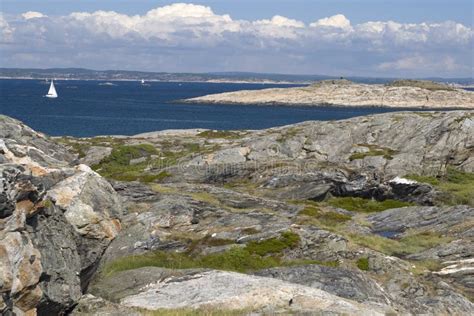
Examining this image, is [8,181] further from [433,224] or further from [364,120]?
[364,120]

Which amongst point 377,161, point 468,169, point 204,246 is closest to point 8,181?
point 204,246

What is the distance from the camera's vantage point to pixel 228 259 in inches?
1126

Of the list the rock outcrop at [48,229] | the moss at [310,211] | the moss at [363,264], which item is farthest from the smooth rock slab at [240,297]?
the moss at [310,211]

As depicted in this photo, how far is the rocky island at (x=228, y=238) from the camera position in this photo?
18.5m

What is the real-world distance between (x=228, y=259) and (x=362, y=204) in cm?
2624

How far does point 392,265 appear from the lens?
29.5 m

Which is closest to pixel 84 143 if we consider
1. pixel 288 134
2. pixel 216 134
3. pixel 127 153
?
pixel 127 153

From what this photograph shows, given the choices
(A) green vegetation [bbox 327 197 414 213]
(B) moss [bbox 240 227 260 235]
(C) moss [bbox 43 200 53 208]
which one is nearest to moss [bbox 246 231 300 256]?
(B) moss [bbox 240 227 260 235]

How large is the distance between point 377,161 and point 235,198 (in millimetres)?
29341

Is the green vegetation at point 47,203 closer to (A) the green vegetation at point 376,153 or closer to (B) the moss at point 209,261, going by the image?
(B) the moss at point 209,261

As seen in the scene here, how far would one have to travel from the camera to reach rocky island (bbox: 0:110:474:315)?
18.5 meters

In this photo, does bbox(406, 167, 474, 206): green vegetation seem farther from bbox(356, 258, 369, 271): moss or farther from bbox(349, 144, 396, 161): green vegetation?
bbox(356, 258, 369, 271): moss

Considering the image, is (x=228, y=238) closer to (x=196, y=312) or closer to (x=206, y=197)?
(x=206, y=197)

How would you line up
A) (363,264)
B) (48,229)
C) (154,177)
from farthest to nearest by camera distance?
(154,177) → (363,264) → (48,229)
